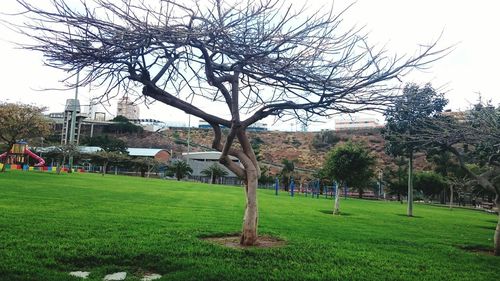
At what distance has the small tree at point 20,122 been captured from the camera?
36.2m

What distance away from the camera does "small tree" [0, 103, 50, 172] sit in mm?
36219

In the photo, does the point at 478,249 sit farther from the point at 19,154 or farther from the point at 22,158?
the point at 22,158

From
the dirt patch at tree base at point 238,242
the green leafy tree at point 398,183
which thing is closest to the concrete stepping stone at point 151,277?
the dirt patch at tree base at point 238,242

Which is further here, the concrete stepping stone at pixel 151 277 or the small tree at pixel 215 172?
the small tree at pixel 215 172

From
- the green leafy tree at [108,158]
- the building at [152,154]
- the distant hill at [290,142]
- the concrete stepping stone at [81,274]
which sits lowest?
the concrete stepping stone at [81,274]

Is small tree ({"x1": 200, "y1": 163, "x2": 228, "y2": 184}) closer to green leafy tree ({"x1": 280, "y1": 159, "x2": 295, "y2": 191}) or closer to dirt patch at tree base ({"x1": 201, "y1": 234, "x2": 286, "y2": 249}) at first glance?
green leafy tree ({"x1": 280, "y1": 159, "x2": 295, "y2": 191})

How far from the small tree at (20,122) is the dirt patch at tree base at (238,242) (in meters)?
33.7

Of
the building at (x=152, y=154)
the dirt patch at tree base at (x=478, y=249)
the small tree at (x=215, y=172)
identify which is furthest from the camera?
the building at (x=152, y=154)

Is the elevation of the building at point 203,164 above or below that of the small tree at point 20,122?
below

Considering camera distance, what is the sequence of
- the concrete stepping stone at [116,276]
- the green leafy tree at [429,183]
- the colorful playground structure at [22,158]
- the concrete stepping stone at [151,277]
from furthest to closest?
the colorful playground structure at [22,158]
the green leafy tree at [429,183]
the concrete stepping stone at [151,277]
the concrete stepping stone at [116,276]

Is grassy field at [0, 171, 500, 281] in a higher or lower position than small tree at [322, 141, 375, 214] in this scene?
lower

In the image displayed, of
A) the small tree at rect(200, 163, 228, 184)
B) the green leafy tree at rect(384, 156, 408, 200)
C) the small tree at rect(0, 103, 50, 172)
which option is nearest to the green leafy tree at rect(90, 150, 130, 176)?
the small tree at rect(200, 163, 228, 184)

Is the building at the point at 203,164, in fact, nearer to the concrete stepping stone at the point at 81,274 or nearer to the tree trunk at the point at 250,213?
the tree trunk at the point at 250,213

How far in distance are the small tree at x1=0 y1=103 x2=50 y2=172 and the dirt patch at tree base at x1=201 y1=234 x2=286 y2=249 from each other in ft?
111
